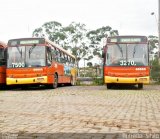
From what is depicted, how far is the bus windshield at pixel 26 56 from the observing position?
23.1 meters

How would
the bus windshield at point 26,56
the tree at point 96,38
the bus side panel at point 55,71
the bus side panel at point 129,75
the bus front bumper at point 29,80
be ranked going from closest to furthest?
1. the bus side panel at point 129,75
2. the bus front bumper at point 29,80
3. the bus windshield at point 26,56
4. the bus side panel at point 55,71
5. the tree at point 96,38

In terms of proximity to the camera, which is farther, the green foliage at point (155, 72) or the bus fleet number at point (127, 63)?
the green foliage at point (155, 72)

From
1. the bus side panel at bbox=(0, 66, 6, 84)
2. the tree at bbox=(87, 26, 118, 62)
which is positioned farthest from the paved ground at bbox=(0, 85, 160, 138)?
the tree at bbox=(87, 26, 118, 62)

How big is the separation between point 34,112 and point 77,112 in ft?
3.45

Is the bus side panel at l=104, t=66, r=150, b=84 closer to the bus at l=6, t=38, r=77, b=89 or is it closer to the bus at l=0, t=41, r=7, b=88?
the bus at l=6, t=38, r=77, b=89

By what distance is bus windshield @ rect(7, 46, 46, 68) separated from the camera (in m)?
23.1

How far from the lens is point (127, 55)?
22969mm

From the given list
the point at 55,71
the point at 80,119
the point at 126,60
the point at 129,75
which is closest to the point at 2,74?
the point at 55,71

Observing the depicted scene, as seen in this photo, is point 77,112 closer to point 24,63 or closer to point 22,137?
point 22,137

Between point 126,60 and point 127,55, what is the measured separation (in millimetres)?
310

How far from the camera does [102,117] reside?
9.59 metres

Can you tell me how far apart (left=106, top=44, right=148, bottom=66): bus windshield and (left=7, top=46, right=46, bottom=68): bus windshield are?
3.58m

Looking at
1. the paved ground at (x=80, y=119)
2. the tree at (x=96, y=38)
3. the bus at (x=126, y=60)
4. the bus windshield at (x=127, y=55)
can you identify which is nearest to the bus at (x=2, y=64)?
the bus at (x=126, y=60)

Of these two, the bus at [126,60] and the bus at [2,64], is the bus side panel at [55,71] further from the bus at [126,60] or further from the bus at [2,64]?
the bus at [126,60]
